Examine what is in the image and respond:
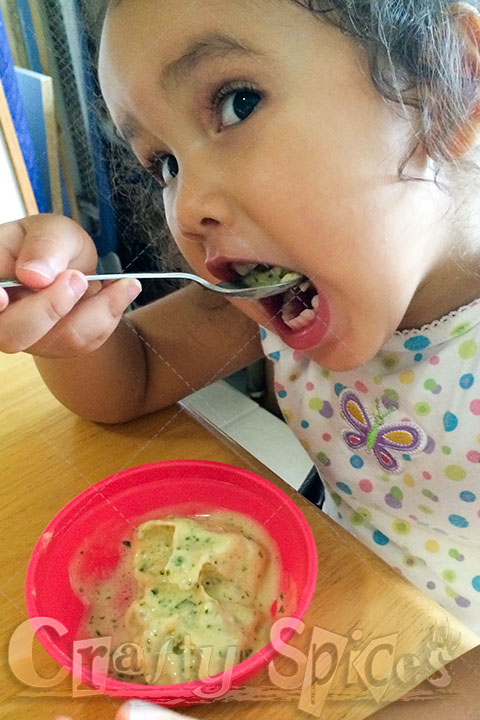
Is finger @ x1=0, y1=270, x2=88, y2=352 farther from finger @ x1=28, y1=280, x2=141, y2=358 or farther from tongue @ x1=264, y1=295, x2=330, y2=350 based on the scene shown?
tongue @ x1=264, y1=295, x2=330, y2=350

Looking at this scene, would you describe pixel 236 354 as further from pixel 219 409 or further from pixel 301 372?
pixel 219 409

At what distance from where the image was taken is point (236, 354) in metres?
0.56

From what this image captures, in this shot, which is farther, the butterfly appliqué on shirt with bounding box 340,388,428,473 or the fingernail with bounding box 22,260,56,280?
the butterfly appliqué on shirt with bounding box 340,388,428,473

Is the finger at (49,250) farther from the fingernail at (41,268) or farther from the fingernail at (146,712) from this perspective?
the fingernail at (146,712)

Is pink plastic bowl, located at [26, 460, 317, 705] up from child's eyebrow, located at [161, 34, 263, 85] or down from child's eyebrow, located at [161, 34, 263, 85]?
down

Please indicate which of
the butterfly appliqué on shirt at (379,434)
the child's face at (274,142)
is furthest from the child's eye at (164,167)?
the butterfly appliqué on shirt at (379,434)

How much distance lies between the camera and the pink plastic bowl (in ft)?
0.84

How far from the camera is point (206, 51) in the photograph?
0.28m

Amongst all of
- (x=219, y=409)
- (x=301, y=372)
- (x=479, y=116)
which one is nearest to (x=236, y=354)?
(x=301, y=372)

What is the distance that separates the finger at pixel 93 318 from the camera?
1.00 feet

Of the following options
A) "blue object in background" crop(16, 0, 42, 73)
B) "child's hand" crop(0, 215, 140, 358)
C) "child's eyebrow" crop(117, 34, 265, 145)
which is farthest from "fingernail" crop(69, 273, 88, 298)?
"blue object in background" crop(16, 0, 42, 73)

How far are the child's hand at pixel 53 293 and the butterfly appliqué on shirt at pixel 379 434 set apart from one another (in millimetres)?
217

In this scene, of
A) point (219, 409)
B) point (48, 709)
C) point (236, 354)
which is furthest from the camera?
point (219, 409)

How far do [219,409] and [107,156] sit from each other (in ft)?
1.88
